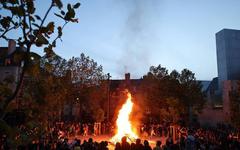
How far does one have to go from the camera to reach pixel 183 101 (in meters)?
47.9

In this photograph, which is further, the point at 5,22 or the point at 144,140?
the point at 144,140

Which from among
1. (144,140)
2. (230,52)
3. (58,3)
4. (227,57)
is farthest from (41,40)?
(230,52)

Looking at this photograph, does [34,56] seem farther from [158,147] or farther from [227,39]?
[227,39]

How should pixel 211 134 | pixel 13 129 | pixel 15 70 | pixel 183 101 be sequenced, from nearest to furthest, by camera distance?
pixel 13 129
pixel 211 134
pixel 183 101
pixel 15 70

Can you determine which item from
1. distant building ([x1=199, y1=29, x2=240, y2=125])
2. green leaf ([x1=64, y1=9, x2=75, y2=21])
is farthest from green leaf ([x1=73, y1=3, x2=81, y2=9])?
distant building ([x1=199, y1=29, x2=240, y2=125])

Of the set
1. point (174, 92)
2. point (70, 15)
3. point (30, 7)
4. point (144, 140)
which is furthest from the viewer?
point (174, 92)

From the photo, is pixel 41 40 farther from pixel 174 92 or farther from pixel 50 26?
pixel 174 92

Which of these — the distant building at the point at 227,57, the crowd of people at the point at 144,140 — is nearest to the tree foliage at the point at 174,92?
the distant building at the point at 227,57

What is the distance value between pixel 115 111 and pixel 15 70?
2358cm

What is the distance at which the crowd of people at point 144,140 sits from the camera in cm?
1374

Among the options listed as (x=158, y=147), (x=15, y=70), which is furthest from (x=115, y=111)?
(x=158, y=147)

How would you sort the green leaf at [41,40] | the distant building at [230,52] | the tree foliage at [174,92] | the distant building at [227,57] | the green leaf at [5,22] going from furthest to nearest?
the tree foliage at [174,92]
the distant building at [230,52]
the distant building at [227,57]
the green leaf at [5,22]
the green leaf at [41,40]

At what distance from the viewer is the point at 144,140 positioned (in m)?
15.3

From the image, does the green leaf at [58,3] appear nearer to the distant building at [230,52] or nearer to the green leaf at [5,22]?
the green leaf at [5,22]
